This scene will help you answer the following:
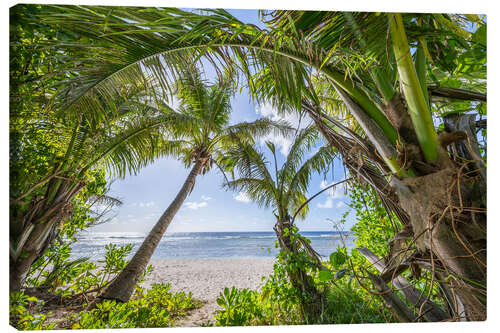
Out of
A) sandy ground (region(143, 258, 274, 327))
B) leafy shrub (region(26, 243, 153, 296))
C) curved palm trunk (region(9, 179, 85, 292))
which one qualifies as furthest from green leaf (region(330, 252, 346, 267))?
curved palm trunk (region(9, 179, 85, 292))

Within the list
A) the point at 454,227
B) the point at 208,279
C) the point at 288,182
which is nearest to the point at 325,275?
the point at 454,227

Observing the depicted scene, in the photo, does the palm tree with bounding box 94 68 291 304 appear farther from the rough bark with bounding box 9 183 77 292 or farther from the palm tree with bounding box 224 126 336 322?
the rough bark with bounding box 9 183 77 292

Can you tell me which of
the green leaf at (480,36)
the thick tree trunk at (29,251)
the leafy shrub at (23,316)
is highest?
the green leaf at (480,36)

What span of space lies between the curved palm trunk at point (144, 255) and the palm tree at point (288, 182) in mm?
335

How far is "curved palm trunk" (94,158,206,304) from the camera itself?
1.70 m

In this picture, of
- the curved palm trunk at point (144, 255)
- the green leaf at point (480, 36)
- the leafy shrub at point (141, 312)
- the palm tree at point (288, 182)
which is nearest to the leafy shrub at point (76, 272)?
the curved palm trunk at point (144, 255)

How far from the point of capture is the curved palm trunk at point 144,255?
1.70 meters

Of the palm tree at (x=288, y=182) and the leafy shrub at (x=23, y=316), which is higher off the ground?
the palm tree at (x=288, y=182)

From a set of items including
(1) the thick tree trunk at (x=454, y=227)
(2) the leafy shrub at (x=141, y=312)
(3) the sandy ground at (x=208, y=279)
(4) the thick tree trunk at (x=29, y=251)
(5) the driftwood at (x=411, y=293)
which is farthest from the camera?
(3) the sandy ground at (x=208, y=279)

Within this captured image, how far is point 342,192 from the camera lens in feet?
6.42

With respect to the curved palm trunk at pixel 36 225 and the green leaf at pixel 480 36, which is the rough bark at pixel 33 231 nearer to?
the curved palm trunk at pixel 36 225

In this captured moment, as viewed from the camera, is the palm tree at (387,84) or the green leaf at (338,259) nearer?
the palm tree at (387,84)
